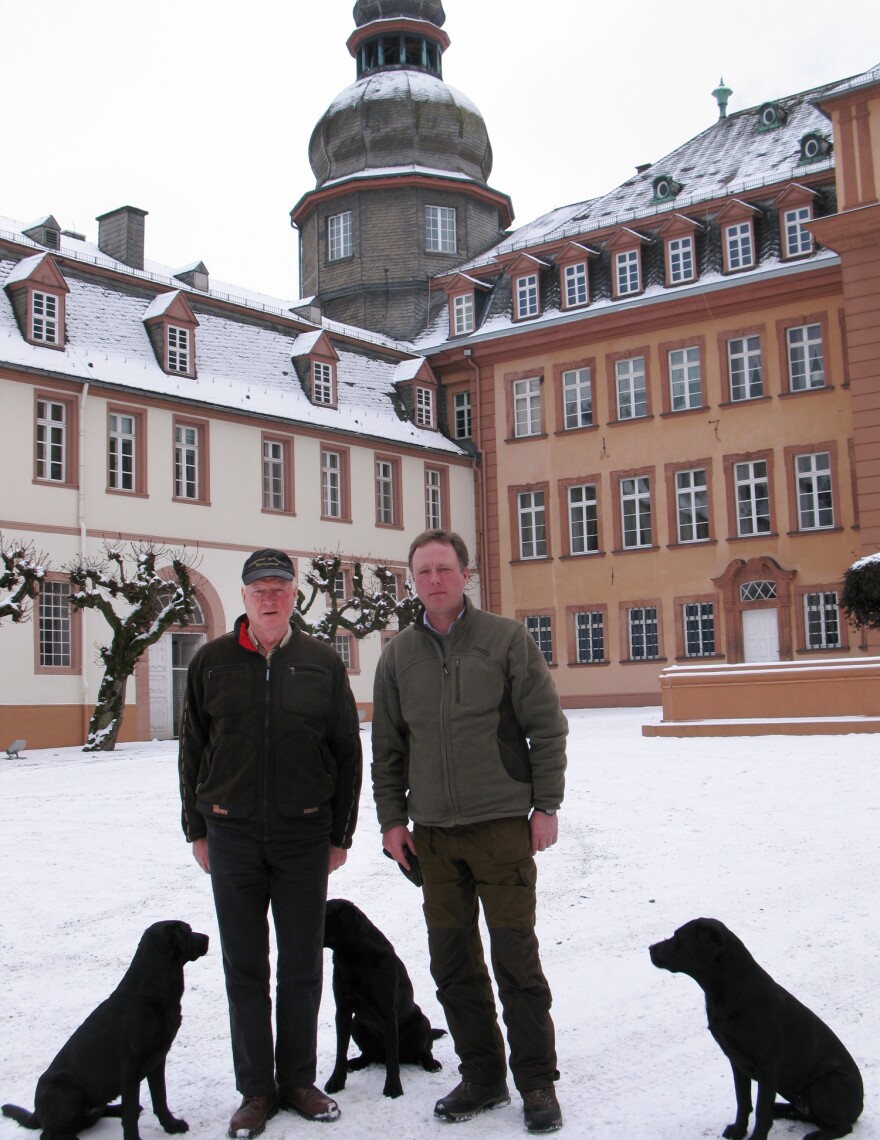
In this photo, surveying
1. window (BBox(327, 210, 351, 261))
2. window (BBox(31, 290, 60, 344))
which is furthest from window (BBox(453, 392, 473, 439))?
window (BBox(31, 290, 60, 344))

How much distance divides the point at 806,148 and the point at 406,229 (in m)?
11.4

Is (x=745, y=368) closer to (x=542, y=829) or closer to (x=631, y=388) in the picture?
(x=631, y=388)

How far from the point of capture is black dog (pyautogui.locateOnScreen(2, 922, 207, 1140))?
418 cm

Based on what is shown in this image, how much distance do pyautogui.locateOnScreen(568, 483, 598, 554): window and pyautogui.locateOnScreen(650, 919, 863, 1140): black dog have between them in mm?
28655

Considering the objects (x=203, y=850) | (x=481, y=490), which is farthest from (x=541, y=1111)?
(x=481, y=490)

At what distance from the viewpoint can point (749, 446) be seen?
3069cm

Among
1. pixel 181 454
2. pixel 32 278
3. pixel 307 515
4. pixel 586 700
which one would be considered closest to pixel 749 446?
pixel 586 700

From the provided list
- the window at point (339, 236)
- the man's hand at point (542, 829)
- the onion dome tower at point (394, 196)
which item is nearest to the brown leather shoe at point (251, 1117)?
the man's hand at point (542, 829)

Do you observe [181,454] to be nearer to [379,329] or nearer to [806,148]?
[379,329]

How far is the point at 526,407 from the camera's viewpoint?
112 feet

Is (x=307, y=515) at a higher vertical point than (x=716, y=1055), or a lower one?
higher

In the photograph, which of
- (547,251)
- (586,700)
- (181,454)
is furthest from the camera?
(547,251)

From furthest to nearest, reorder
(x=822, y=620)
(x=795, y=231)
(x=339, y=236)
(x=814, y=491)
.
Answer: (x=339, y=236)
(x=795, y=231)
(x=814, y=491)
(x=822, y=620)

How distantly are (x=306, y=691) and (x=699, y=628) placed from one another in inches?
1072
